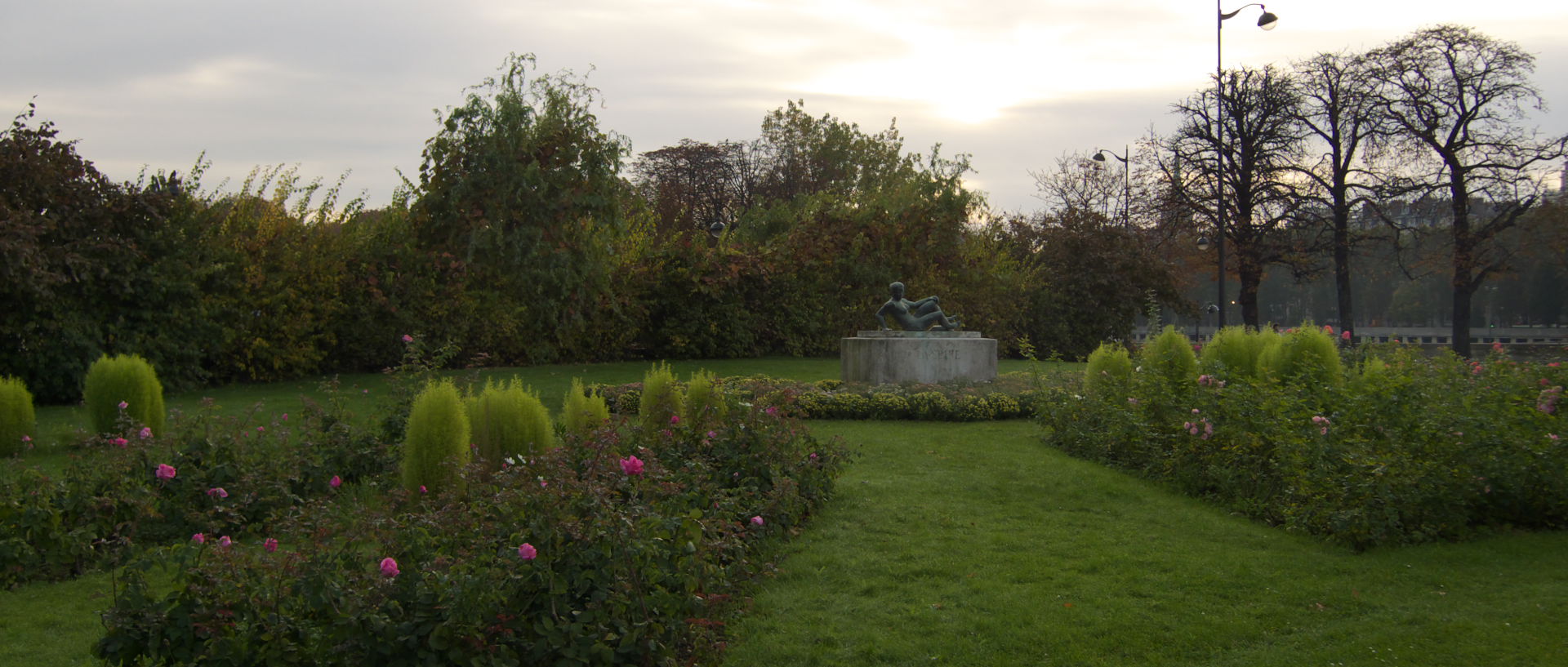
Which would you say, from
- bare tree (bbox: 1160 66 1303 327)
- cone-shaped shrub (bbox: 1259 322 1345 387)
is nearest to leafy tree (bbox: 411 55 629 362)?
cone-shaped shrub (bbox: 1259 322 1345 387)

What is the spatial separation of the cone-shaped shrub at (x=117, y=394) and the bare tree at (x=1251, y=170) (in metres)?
32.5

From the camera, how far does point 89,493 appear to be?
5676 millimetres

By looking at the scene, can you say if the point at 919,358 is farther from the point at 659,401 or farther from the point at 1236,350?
the point at 659,401

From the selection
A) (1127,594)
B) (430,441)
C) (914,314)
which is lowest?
(1127,594)

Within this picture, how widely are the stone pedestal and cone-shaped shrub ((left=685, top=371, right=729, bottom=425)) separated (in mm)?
7533

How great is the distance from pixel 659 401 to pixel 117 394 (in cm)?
538

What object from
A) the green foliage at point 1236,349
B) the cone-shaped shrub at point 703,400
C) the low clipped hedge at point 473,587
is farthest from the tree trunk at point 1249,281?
the low clipped hedge at point 473,587

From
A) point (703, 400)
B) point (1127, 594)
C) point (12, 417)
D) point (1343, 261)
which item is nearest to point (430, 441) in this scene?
point (703, 400)

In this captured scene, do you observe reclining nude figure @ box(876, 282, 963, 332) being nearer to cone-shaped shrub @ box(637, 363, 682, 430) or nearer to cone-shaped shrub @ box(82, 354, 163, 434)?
cone-shaped shrub @ box(637, 363, 682, 430)

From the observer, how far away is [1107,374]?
11.0 metres

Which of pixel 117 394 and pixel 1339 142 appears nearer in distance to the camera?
pixel 117 394

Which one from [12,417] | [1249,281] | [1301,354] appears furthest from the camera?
[1249,281]

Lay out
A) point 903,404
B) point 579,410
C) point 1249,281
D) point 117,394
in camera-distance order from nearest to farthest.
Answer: point 579,410 < point 117,394 < point 903,404 < point 1249,281

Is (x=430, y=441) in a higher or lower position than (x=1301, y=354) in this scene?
lower
